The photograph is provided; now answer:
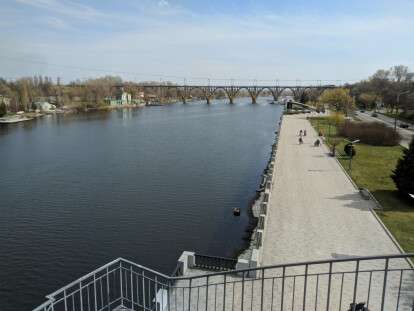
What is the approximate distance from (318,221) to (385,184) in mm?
7990

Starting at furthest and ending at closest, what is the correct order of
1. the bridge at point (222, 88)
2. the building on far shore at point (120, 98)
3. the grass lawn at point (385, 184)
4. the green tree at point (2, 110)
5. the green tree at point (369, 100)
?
the bridge at point (222, 88) → the building on far shore at point (120, 98) → the green tree at point (2, 110) → the green tree at point (369, 100) → the grass lawn at point (385, 184)

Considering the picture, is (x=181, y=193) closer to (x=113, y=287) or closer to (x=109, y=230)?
(x=109, y=230)

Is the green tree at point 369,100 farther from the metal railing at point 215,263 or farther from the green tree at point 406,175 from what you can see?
the metal railing at point 215,263

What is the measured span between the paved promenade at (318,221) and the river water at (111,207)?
8.66ft

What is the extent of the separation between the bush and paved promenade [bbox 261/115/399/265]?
13266mm

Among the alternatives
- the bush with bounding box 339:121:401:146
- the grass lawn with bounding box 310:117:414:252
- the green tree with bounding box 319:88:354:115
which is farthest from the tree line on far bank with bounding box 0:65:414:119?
the grass lawn with bounding box 310:117:414:252

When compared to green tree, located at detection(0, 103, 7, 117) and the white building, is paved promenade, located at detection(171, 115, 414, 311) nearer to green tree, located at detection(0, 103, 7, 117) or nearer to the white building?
green tree, located at detection(0, 103, 7, 117)

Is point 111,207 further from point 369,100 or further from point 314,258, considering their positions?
point 369,100

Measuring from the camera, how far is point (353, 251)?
41.7 feet

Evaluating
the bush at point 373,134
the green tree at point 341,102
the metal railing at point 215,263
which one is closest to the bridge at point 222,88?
the green tree at point 341,102

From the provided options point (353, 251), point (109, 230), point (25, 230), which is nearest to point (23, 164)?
point (25, 230)

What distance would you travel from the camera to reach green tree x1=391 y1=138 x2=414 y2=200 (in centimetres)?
1827

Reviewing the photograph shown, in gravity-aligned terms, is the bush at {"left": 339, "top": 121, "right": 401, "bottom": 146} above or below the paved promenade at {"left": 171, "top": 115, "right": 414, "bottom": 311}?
above

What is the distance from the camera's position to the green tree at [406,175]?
18.3 meters
